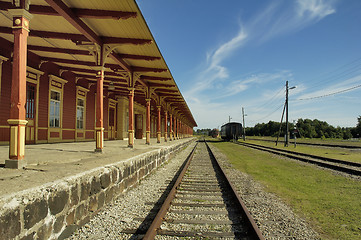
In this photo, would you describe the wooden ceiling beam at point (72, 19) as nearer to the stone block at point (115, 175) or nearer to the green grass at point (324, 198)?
the stone block at point (115, 175)

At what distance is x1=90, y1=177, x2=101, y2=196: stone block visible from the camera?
3864mm

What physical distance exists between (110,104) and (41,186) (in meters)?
16.0

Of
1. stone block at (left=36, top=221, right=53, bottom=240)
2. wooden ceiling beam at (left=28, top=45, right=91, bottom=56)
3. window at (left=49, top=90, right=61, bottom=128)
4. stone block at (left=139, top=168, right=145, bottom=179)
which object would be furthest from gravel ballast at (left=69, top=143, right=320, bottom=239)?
window at (left=49, top=90, right=61, bottom=128)

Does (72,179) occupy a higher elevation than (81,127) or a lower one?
lower

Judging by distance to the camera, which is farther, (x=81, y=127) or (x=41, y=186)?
(x=81, y=127)

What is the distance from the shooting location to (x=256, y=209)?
4180mm

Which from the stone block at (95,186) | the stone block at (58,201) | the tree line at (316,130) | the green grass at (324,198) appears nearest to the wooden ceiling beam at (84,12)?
the stone block at (95,186)

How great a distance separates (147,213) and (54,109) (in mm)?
10057

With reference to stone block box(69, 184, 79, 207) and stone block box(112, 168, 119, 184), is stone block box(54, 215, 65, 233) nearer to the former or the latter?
stone block box(69, 184, 79, 207)

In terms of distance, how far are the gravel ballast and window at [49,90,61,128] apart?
8.08 m

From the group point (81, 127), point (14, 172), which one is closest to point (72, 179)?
point (14, 172)

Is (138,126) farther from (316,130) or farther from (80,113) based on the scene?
(316,130)

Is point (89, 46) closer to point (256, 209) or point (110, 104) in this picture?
point (256, 209)

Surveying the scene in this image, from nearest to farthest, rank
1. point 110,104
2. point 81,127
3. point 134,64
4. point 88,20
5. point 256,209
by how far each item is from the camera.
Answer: point 256,209 < point 88,20 < point 134,64 < point 81,127 < point 110,104
